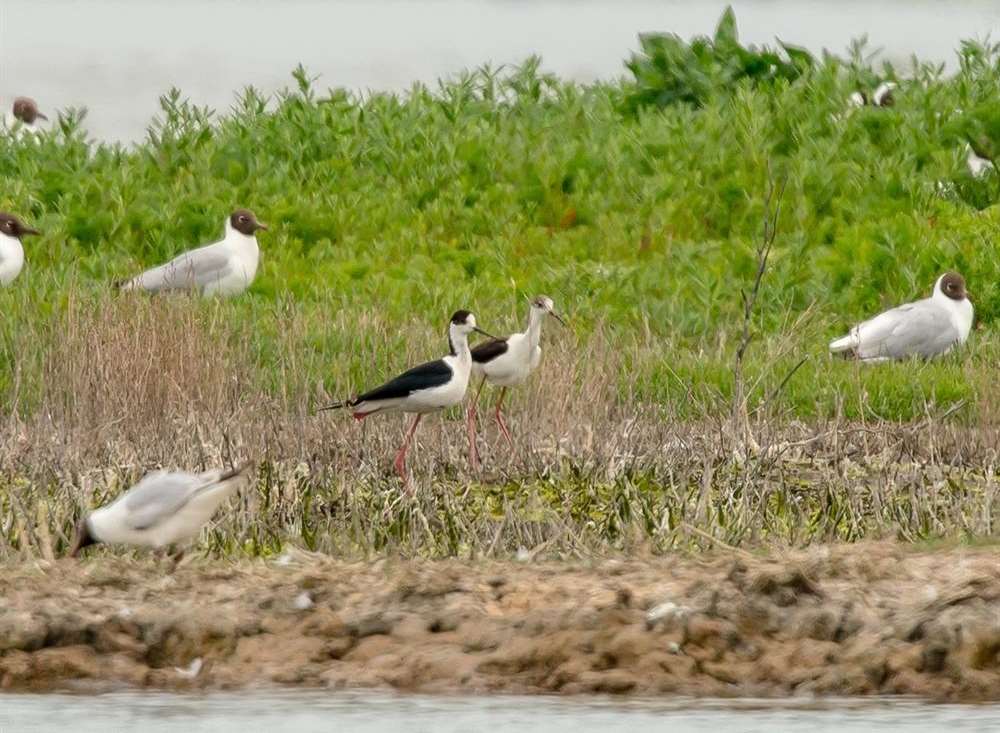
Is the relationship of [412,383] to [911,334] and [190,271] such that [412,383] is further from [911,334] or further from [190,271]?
[190,271]

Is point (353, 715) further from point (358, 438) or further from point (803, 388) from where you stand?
point (803, 388)

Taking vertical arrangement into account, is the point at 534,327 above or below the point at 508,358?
above

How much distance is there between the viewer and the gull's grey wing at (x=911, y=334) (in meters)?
15.5

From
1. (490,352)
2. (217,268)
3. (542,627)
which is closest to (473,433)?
(490,352)

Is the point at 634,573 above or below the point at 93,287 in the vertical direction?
below

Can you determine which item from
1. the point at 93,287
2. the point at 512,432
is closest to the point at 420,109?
the point at 93,287

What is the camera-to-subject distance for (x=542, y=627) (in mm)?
8648

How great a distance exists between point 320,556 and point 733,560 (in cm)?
162

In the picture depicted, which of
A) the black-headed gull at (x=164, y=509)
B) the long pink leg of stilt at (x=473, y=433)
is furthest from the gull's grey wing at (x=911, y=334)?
the black-headed gull at (x=164, y=509)

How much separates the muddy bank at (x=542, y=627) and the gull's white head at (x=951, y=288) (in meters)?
6.72

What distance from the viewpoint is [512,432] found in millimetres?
12758

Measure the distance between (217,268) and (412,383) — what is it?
16.7 feet

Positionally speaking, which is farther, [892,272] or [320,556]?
[892,272]

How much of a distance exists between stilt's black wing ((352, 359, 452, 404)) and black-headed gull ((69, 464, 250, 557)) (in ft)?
8.56
